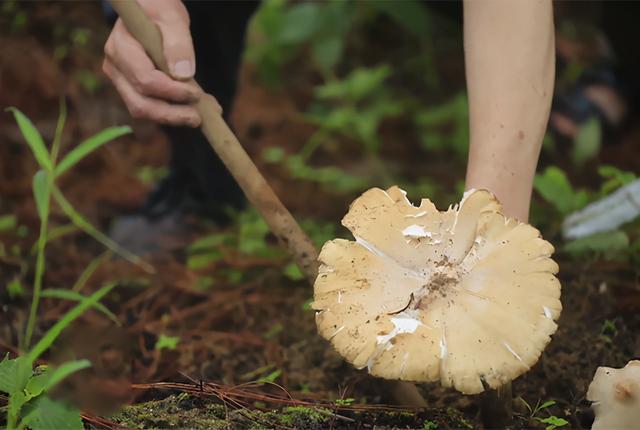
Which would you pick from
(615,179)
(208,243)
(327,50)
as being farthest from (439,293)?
(327,50)

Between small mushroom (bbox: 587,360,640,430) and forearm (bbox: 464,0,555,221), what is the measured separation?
33 centimetres

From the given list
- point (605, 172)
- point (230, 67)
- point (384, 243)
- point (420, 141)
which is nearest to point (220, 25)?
point (230, 67)

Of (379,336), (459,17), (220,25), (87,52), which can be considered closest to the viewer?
(379,336)

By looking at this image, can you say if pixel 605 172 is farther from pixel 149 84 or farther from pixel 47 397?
pixel 47 397

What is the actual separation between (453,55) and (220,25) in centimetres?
150

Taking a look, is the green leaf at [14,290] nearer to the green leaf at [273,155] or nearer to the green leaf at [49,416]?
the green leaf at [49,416]

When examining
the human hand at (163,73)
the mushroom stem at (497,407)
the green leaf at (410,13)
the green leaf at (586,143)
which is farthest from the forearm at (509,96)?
the green leaf at (410,13)

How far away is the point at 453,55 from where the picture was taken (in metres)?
3.75

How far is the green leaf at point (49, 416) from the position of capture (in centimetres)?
116

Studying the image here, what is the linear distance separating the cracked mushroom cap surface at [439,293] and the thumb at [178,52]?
408mm

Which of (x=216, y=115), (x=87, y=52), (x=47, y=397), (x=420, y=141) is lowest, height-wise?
(x=420, y=141)

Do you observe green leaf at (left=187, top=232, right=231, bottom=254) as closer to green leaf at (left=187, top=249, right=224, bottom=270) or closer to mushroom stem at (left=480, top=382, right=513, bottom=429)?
green leaf at (left=187, top=249, right=224, bottom=270)

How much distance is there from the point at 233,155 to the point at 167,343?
0.61 m

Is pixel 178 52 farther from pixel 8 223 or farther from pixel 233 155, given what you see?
pixel 8 223
